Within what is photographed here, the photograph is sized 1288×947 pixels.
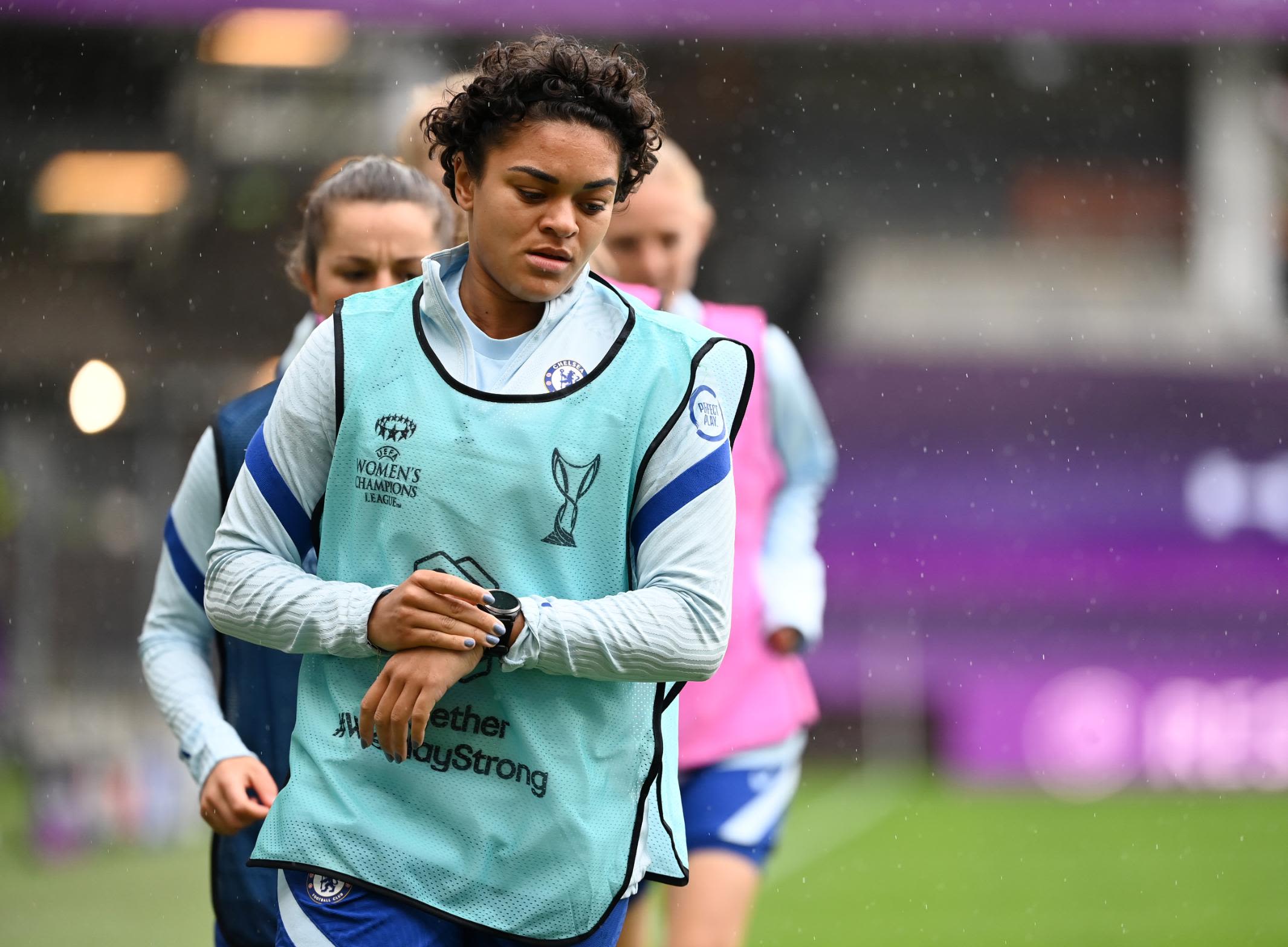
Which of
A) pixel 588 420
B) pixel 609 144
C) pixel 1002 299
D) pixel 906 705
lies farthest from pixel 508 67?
pixel 1002 299

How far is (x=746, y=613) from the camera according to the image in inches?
126

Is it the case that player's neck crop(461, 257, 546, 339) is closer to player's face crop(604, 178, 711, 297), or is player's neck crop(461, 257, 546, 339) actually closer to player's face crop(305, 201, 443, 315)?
player's face crop(305, 201, 443, 315)

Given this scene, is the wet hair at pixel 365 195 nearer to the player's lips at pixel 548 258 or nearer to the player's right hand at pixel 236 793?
the player's lips at pixel 548 258

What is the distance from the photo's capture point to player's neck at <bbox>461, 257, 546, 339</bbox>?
78.2 inches

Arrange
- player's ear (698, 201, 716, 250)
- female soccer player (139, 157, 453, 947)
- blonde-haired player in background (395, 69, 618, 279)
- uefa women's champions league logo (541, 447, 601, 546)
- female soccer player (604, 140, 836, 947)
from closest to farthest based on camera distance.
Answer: uefa women's champions league logo (541, 447, 601, 546) < female soccer player (139, 157, 453, 947) < blonde-haired player in background (395, 69, 618, 279) < female soccer player (604, 140, 836, 947) < player's ear (698, 201, 716, 250)

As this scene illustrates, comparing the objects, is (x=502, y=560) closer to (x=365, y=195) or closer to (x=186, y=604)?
(x=186, y=604)

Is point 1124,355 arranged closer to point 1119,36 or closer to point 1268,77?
point 1119,36

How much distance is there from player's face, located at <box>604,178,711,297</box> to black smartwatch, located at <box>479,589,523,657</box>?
4.88ft

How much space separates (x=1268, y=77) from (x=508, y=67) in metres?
17.7

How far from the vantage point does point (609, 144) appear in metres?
1.95

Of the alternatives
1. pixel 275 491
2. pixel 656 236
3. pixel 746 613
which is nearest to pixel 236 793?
pixel 275 491

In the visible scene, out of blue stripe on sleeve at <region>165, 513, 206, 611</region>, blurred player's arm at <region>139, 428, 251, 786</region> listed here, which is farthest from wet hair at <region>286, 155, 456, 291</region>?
blue stripe on sleeve at <region>165, 513, 206, 611</region>

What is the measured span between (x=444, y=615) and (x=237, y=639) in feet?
2.58

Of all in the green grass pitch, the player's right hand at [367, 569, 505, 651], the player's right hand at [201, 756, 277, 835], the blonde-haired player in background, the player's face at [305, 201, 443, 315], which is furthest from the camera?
the green grass pitch
